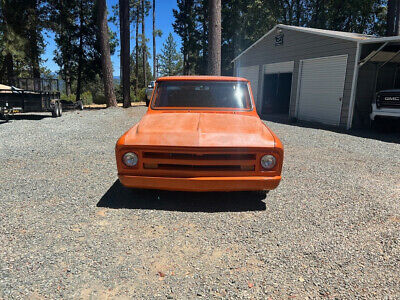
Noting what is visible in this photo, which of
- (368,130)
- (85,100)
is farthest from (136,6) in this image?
(368,130)

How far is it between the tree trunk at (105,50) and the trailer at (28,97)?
189 inches

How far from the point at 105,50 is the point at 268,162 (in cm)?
1738

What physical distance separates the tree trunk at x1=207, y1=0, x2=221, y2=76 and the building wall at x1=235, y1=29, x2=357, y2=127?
181 inches

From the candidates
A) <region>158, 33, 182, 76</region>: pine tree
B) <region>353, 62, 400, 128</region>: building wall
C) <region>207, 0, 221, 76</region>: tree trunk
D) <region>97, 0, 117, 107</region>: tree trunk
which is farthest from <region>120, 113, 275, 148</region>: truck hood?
<region>158, 33, 182, 76</region>: pine tree

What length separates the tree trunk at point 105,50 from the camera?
17547 millimetres

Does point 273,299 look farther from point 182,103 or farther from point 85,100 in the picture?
point 85,100

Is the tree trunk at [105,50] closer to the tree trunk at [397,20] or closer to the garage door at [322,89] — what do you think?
the garage door at [322,89]

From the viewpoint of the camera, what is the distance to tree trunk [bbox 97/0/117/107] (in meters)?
17.5

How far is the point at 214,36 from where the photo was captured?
12.7 meters

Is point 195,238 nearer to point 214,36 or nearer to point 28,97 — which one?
point 214,36

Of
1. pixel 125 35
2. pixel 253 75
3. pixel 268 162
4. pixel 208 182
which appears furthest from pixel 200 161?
pixel 125 35

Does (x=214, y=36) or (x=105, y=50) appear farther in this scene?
(x=105, y=50)

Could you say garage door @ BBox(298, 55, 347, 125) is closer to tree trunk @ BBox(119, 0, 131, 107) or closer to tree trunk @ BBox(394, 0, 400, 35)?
tree trunk @ BBox(394, 0, 400, 35)

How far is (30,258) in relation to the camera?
8.76 ft
